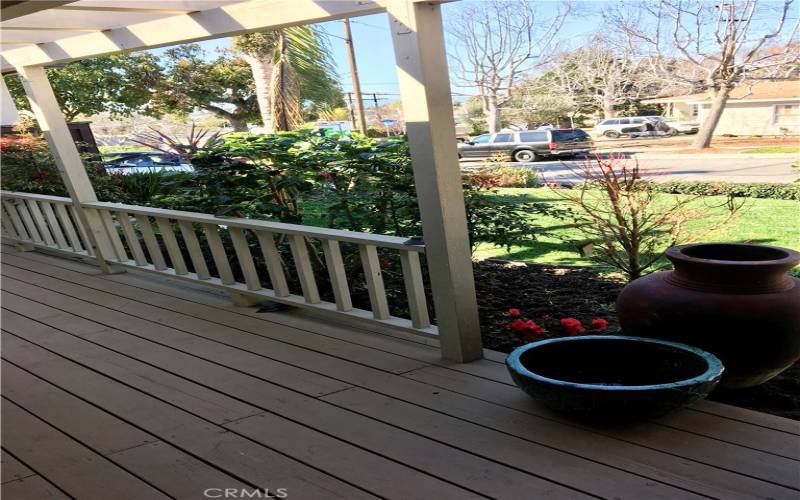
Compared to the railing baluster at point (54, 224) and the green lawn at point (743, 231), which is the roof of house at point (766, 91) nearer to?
the green lawn at point (743, 231)

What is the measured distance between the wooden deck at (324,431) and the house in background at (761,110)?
3.66 metres

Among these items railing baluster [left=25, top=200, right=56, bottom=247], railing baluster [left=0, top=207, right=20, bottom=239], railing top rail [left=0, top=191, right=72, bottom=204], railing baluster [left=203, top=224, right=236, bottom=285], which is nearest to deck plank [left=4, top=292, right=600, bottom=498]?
railing baluster [left=203, top=224, right=236, bottom=285]

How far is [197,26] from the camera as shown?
8.92 feet

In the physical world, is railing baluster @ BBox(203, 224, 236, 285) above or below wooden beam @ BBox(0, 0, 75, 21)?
below

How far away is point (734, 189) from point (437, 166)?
3.91 meters

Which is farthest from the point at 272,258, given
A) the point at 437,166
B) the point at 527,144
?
the point at 527,144

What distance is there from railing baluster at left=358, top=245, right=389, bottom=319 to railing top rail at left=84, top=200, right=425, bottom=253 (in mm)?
69

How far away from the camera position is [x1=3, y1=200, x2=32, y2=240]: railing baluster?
211 inches

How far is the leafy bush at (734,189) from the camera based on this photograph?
172 inches

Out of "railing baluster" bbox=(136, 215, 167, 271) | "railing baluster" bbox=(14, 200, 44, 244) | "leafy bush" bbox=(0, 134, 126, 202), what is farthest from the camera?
"leafy bush" bbox=(0, 134, 126, 202)

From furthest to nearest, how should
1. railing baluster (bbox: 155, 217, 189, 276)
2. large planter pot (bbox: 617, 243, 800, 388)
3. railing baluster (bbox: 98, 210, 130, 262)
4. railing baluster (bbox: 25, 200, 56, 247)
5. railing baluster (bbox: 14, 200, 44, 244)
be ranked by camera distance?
railing baluster (bbox: 14, 200, 44, 244) < railing baluster (bbox: 25, 200, 56, 247) < railing baluster (bbox: 98, 210, 130, 262) < railing baluster (bbox: 155, 217, 189, 276) < large planter pot (bbox: 617, 243, 800, 388)

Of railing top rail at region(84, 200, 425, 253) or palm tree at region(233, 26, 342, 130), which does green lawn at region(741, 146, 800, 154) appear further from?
palm tree at region(233, 26, 342, 130)

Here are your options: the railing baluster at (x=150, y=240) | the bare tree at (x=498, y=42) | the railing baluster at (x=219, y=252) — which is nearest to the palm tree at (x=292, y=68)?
the bare tree at (x=498, y=42)

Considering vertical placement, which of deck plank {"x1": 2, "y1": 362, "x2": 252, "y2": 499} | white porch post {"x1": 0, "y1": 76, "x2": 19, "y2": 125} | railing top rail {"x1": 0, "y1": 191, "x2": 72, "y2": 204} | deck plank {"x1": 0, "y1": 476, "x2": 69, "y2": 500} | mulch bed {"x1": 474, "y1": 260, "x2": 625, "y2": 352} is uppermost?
white porch post {"x1": 0, "y1": 76, "x2": 19, "y2": 125}
